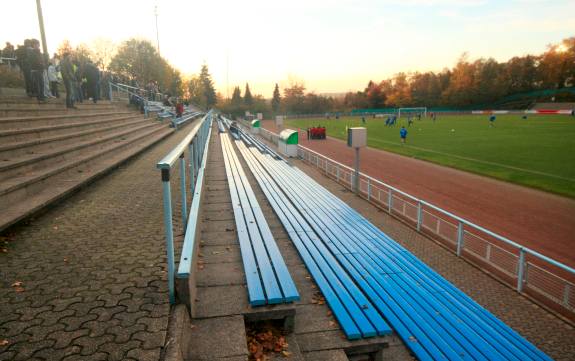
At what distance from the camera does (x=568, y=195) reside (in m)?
15.4

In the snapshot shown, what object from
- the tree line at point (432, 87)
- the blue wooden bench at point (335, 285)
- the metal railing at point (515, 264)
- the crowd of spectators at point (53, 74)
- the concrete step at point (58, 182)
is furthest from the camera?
the tree line at point (432, 87)

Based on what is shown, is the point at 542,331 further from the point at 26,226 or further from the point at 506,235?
the point at 26,226

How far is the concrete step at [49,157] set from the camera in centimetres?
701

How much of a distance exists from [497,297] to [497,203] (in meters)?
9.25

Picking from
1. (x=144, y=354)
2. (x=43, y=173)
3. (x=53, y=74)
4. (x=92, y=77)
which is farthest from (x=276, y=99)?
(x=144, y=354)

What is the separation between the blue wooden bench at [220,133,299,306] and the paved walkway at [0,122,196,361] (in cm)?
109

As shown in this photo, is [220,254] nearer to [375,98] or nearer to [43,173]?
[43,173]

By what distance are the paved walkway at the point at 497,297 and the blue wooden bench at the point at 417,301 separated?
45 centimetres

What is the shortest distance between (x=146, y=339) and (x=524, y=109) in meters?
119

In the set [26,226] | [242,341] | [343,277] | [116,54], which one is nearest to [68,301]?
[242,341]

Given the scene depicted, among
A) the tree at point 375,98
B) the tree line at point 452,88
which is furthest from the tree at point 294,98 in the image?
the tree at point 375,98

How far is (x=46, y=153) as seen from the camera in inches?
340

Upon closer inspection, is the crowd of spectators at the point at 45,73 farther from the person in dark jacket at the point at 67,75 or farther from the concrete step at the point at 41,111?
the concrete step at the point at 41,111

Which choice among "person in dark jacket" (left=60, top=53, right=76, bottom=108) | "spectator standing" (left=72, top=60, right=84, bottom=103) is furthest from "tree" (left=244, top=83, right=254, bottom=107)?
"person in dark jacket" (left=60, top=53, right=76, bottom=108)
